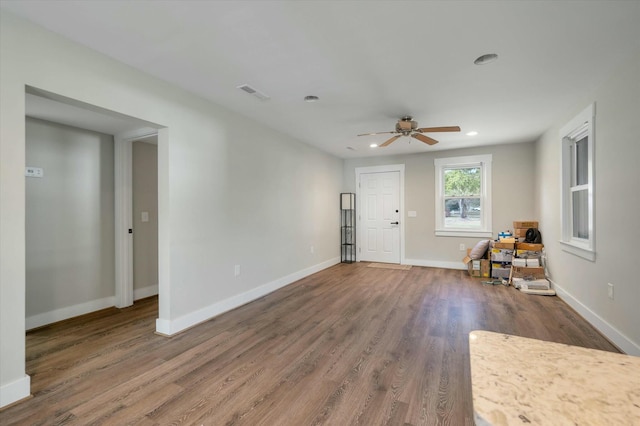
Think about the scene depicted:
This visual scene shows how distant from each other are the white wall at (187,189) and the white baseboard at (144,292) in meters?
1.54

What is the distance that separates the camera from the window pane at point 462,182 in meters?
5.81

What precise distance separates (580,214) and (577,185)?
36cm

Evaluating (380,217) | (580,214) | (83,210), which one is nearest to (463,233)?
(380,217)

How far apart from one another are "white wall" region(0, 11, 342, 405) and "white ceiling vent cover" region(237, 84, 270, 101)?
572 millimetres

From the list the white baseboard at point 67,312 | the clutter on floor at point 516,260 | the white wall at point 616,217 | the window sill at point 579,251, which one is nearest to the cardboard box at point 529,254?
the clutter on floor at point 516,260

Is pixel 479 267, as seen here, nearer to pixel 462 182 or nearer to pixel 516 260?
pixel 516 260

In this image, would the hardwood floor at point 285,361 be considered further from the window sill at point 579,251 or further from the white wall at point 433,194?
the white wall at point 433,194

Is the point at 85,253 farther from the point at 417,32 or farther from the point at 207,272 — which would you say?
the point at 417,32

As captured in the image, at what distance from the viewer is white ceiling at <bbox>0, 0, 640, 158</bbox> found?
1.87 meters

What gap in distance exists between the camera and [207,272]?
129 inches

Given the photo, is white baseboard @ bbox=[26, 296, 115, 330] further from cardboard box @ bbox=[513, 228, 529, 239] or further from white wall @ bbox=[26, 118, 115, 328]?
cardboard box @ bbox=[513, 228, 529, 239]

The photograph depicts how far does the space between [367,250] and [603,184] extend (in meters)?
4.40

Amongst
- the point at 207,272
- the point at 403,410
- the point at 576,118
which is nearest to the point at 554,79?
the point at 576,118

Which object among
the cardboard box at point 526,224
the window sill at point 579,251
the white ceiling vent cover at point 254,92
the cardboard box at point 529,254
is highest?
the white ceiling vent cover at point 254,92
